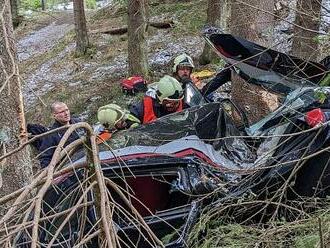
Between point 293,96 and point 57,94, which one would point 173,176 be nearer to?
point 293,96

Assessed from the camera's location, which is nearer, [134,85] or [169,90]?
[169,90]

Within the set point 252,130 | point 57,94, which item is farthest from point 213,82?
point 57,94

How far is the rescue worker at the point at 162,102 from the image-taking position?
6.12 meters

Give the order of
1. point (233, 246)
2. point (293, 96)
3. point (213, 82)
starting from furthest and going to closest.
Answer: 1. point (213, 82)
2. point (293, 96)
3. point (233, 246)

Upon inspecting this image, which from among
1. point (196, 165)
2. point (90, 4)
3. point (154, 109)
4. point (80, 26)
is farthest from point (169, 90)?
point (90, 4)

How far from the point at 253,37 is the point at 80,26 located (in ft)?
29.2

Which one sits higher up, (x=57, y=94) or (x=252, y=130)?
(x=252, y=130)

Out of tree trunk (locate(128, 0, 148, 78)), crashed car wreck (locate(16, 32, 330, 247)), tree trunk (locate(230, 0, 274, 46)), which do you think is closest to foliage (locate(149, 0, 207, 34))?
tree trunk (locate(128, 0, 148, 78))

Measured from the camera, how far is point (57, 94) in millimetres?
13328

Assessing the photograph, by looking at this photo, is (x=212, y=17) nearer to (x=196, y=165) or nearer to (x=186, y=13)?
(x=186, y=13)

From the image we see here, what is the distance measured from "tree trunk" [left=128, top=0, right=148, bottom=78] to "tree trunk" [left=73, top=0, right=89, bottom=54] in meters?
4.03

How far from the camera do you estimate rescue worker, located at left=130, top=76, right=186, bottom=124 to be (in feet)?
20.1

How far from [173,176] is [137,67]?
7452 millimetres

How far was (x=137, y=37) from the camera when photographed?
1159 centimetres
